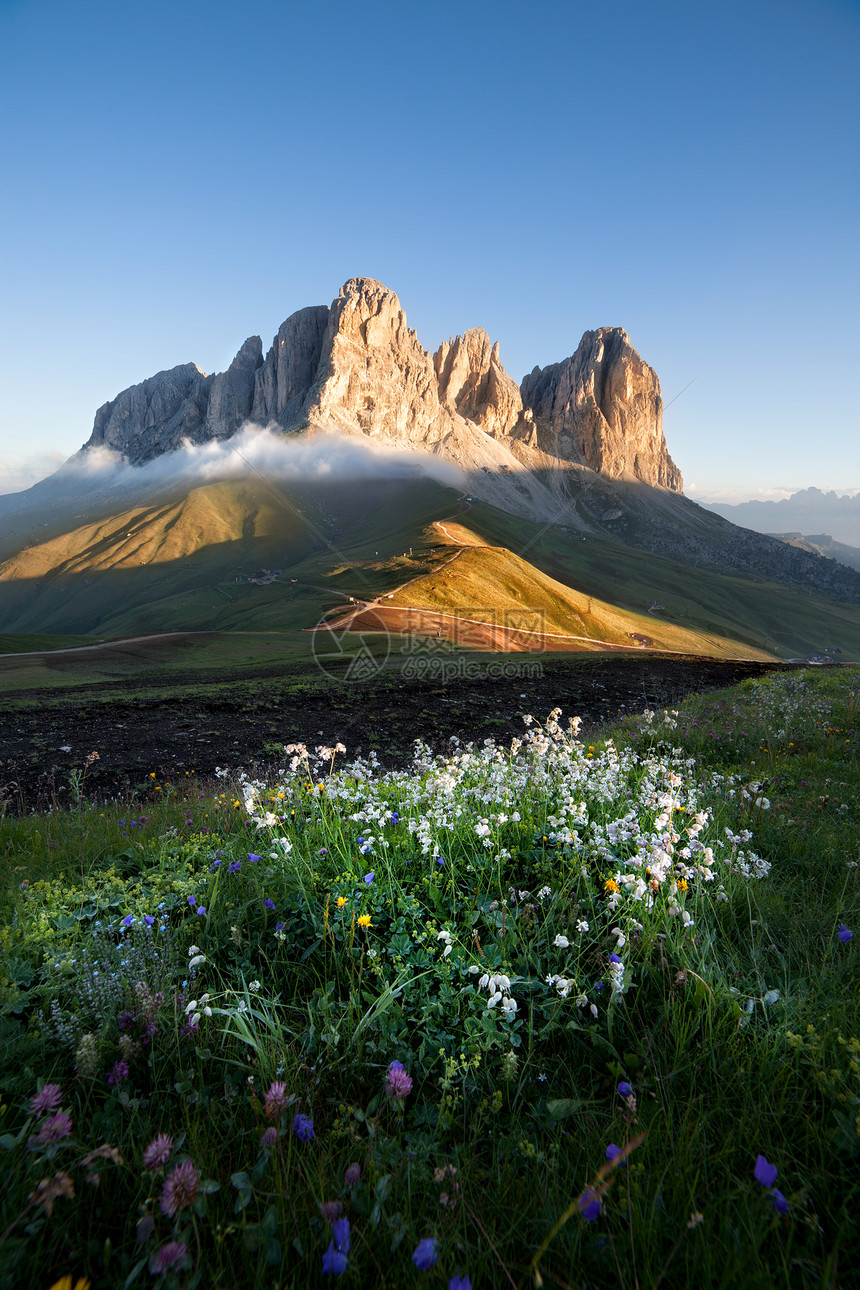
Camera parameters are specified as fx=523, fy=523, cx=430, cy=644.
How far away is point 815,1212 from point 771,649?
164257 millimetres

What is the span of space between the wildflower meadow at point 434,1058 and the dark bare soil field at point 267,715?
5856 mm

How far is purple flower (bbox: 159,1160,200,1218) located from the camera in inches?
77.5

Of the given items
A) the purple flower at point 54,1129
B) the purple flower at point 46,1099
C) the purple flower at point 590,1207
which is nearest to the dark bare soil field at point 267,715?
the purple flower at point 46,1099

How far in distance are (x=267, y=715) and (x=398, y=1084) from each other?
19.6 meters

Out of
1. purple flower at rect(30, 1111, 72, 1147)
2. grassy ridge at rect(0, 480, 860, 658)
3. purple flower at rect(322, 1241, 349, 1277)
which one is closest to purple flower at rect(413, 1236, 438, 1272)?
purple flower at rect(322, 1241, 349, 1277)

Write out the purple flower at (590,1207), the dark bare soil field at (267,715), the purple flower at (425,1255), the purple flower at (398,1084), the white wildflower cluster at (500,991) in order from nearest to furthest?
the purple flower at (425,1255) → the purple flower at (590,1207) → the purple flower at (398,1084) → the white wildflower cluster at (500,991) → the dark bare soil field at (267,715)

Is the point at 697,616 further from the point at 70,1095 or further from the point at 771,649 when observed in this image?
the point at 70,1095

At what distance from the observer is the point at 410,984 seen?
340 centimetres

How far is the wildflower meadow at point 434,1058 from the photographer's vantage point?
199cm

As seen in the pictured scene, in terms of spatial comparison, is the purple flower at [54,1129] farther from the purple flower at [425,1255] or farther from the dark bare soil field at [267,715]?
the dark bare soil field at [267,715]

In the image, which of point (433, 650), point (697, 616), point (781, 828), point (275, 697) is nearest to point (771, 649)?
point (697, 616)

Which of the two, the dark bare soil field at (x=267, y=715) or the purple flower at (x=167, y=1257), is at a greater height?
the purple flower at (x=167, y=1257)

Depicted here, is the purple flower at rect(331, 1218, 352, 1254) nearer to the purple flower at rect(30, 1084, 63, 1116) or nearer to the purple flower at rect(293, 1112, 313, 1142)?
the purple flower at rect(293, 1112, 313, 1142)

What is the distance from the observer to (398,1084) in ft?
8.41
